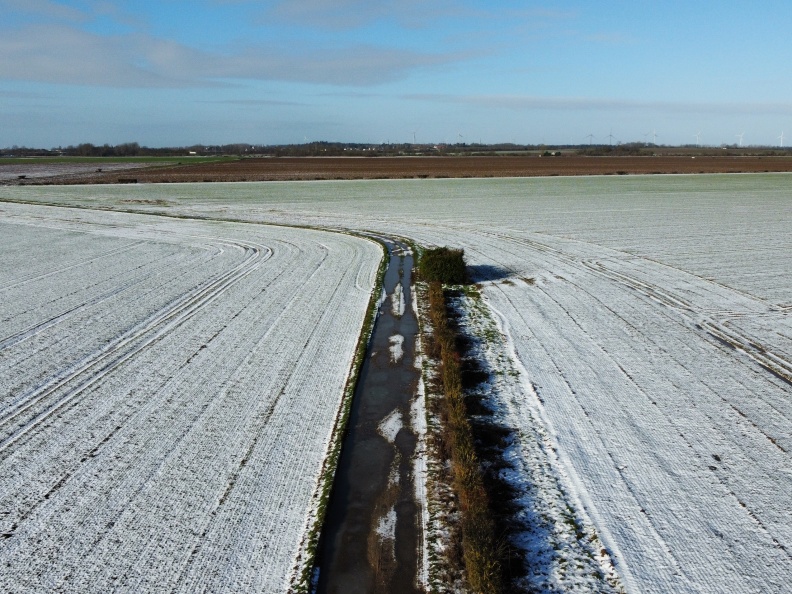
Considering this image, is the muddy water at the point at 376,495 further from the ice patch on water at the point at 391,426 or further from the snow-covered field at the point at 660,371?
the snow-covered field at the point at 660,371

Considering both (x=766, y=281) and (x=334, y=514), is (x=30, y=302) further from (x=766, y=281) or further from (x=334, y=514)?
(x=766, y=281)

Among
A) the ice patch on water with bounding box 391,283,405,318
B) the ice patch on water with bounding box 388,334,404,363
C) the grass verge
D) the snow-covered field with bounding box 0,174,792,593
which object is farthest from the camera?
the ice patch on water with bounding box 391,283,405,318

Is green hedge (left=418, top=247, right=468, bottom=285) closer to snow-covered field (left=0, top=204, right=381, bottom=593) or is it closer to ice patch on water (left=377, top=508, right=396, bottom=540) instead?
snow-covered field (left=0, top=204, right=381, bottom=593)

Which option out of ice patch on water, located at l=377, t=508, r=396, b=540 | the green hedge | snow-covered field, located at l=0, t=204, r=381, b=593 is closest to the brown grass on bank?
ice patch on water, located at l=377, t=508, r=396, b=540

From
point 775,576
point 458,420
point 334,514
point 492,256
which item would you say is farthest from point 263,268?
point 775,576

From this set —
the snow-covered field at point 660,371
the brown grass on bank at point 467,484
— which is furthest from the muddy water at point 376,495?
the snow-covered field at point 660,371

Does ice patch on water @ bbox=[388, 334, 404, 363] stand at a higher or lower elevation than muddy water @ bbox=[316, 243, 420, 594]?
higher
